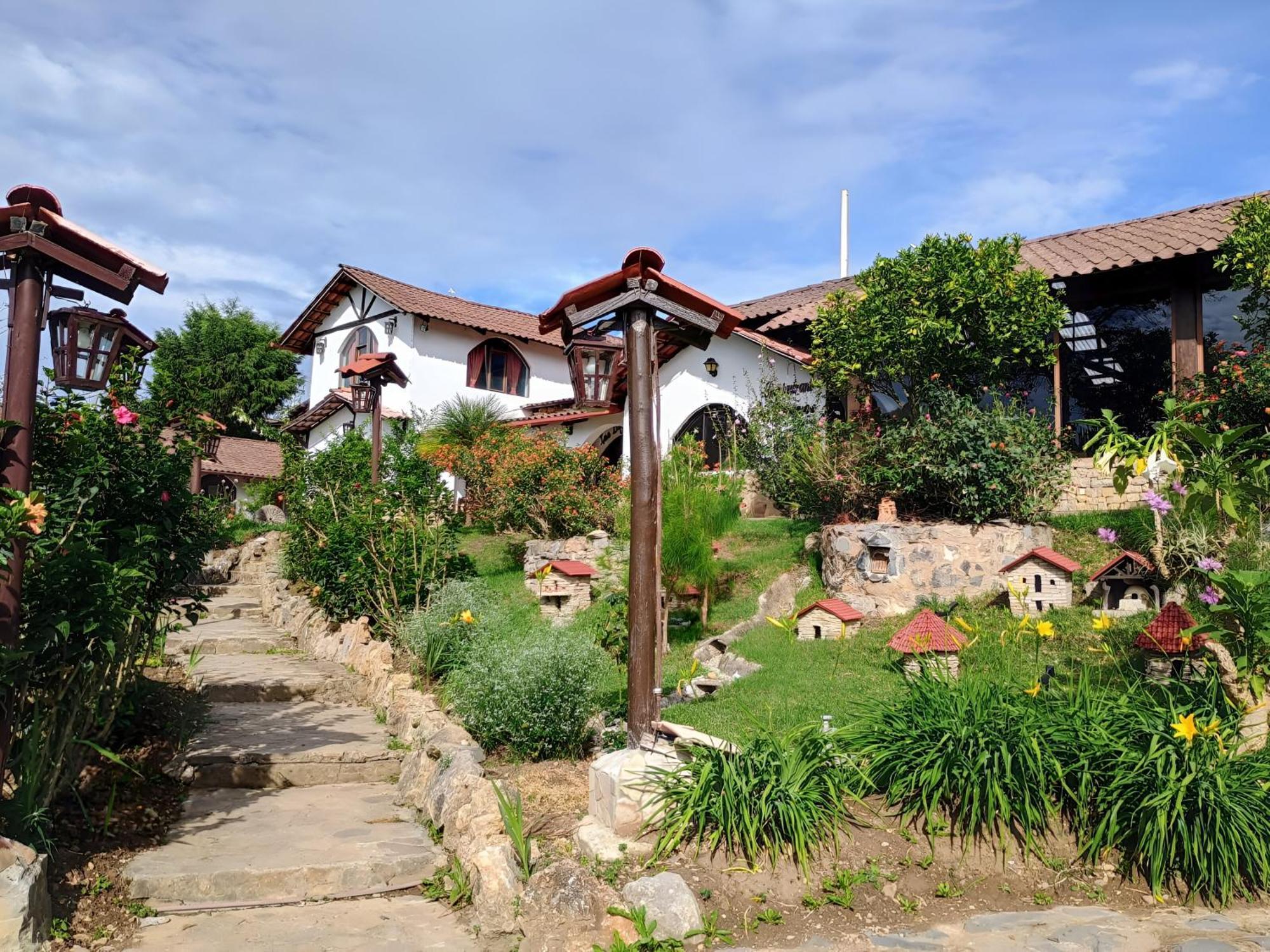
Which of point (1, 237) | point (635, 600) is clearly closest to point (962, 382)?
point (635, 600)

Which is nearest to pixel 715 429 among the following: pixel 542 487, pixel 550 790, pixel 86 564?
pixel 542 487

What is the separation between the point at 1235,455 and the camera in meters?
5.30

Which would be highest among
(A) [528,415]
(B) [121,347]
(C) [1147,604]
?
(A) [528,415]

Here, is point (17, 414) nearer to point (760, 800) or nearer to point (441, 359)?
point (760, 800)

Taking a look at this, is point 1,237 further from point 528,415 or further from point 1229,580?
point 528,415

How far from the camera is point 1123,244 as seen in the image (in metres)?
13.5

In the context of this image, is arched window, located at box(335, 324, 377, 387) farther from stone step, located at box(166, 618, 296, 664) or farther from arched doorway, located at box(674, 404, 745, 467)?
stone step, located at box(166, 618, 296, 664)

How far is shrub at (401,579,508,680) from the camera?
864cm

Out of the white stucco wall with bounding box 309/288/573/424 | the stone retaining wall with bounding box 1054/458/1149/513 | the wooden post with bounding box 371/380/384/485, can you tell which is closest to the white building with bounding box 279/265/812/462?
the white stucco wall with bounding box 309/288/573/424

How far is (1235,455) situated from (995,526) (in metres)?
5.03

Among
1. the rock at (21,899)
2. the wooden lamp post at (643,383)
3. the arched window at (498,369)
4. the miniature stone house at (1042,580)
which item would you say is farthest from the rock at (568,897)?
the arched window at (498,369)

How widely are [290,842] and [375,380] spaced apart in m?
9.48

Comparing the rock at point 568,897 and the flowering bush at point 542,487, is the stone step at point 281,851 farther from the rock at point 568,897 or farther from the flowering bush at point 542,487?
the flowering bush at point 542,487

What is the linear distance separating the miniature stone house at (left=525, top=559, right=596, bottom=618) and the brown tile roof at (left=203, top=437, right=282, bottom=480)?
20039mm
